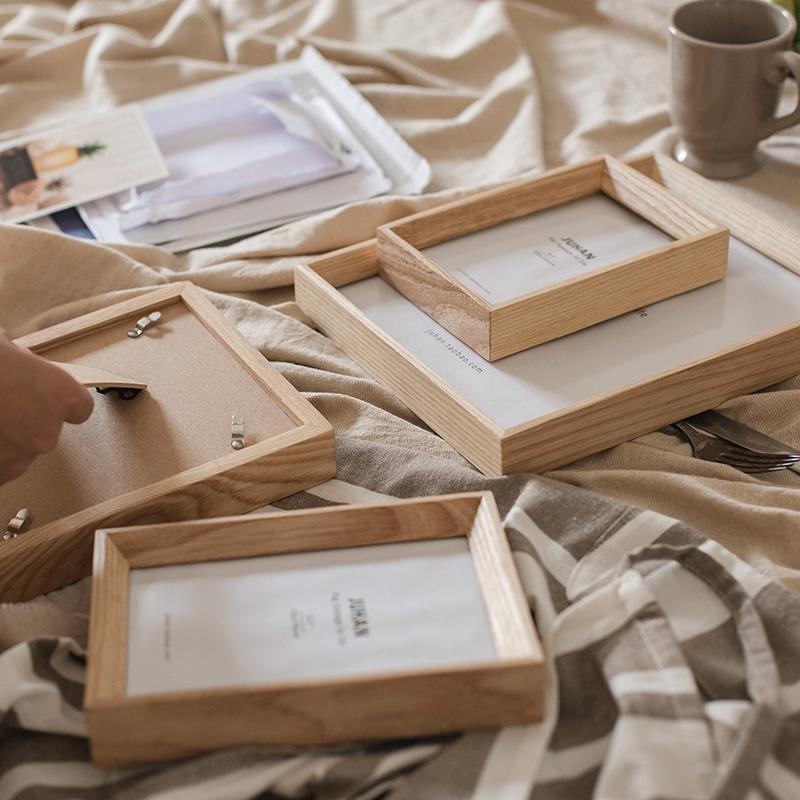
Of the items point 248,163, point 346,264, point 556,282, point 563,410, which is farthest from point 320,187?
point 563,410

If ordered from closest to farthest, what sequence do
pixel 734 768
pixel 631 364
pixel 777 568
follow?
pixel 734 768 < pixel 777 568 < pixel 631 364

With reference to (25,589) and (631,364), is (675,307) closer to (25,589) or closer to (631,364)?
(631,364)

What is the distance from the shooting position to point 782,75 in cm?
96

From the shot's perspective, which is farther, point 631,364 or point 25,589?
point 631,364

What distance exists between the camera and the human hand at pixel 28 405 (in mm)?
627

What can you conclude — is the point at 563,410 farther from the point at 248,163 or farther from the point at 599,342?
the point at 248,163

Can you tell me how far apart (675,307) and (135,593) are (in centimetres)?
42

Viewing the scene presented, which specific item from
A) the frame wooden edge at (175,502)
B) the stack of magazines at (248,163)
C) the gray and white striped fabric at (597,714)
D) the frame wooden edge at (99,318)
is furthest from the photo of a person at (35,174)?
the gray and white striped fabric at (597,714)

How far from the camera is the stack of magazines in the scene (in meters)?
0.99

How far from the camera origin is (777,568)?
2.13 ft

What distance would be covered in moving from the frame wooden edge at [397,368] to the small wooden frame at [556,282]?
0.04 meters

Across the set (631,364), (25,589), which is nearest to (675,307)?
(631,364)

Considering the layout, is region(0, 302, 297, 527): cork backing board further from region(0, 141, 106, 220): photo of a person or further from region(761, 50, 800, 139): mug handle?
region(761, 50, 800, 139): mug handle

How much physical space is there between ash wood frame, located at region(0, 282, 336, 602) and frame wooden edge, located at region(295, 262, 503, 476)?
0.07 m
